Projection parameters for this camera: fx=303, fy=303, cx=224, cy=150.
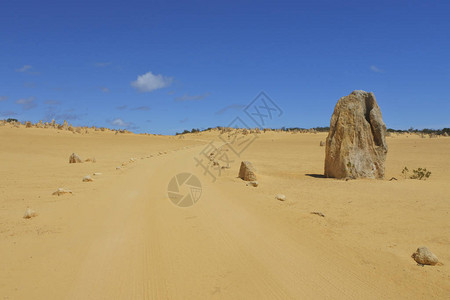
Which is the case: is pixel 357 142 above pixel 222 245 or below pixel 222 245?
above

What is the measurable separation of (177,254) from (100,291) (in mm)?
1289

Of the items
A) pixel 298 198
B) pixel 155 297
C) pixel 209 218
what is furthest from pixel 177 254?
pixel 298 198

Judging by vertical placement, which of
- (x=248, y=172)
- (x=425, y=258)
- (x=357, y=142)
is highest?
(x=357, y=142)

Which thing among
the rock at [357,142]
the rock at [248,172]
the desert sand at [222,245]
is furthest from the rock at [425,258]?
the rock at [357,142]

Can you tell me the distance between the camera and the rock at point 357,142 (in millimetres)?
12531

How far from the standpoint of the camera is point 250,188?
34.6 ft

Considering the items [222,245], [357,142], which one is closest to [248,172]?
[357,142]

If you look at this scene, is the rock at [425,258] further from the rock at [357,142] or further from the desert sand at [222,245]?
the rock at [357,142]

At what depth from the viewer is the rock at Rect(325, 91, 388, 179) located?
12531 millimetres

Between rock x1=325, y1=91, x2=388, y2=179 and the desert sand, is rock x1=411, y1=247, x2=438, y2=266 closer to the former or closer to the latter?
the desert sand

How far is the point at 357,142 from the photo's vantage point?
41.6 ft

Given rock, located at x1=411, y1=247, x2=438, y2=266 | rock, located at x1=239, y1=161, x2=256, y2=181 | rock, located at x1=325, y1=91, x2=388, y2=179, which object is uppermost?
rock, located at x1=325, y1=91, x2=388, y2=179

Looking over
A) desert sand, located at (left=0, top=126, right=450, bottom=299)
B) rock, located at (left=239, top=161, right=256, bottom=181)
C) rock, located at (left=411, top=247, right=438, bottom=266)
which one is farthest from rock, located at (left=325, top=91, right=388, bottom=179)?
rock, located at (left=411, top=247, right=438, bottom=266)

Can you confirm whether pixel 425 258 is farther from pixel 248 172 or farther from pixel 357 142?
pixel 357 142
